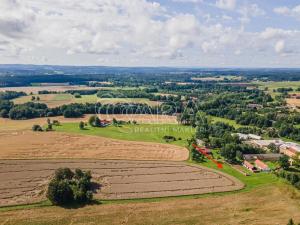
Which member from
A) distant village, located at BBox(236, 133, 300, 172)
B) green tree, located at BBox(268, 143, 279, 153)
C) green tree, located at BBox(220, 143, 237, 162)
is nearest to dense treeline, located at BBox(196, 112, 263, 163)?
green tree, located at BBox(220, 143, 237, 162)

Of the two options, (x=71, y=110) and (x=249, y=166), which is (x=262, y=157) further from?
(x=71, y=110)

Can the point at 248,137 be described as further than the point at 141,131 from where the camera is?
No

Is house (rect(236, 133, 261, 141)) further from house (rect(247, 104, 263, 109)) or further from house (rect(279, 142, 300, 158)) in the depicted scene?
house (rect(247, 104, 263, 109))

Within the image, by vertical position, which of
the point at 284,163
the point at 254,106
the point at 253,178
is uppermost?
the point at 254,106

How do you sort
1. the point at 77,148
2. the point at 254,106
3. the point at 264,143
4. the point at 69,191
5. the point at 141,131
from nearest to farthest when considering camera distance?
the point at 69,191, the point at 77,148, the point at 264,143, the point at 141,131, the point at 254,106

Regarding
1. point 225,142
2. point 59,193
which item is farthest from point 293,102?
point 59,193

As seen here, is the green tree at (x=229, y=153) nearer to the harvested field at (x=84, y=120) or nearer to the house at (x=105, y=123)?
the harvested field at (x=84, y=120)
